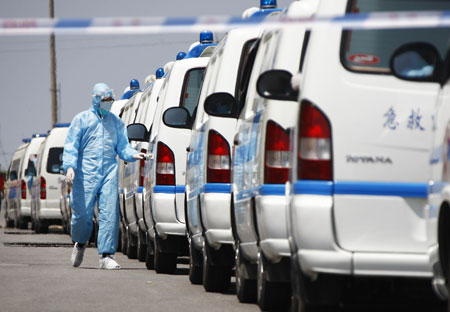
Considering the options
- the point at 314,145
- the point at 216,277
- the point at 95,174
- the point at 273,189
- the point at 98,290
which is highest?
the point at 314,145

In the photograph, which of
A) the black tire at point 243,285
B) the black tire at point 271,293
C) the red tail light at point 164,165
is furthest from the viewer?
the red tail light at point 164,165

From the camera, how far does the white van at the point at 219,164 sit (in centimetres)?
1069

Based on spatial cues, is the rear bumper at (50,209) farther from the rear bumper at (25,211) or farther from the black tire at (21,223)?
the black tire at (21,223)

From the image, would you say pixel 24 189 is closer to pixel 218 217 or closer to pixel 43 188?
pixel 43 188

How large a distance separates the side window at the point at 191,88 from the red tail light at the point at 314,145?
648cm

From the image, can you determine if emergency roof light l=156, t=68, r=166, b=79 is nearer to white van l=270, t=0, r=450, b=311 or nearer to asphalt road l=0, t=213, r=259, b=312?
asphalt road l=0, t=213, r=259, b=312

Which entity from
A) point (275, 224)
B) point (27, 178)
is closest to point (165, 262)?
point (275, 224)

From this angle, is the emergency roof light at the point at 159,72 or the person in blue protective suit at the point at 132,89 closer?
the emergency roof light at the point at 159,72

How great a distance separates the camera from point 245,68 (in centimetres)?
1071

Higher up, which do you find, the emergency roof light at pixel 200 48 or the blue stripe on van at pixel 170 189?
the emergency roof light at pixel 200 48

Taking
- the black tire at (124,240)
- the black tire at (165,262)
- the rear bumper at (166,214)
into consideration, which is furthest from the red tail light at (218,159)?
the black tire at (124,240)

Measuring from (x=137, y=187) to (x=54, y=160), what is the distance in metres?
13.5

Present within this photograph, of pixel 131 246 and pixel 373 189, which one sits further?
pixel 131 246

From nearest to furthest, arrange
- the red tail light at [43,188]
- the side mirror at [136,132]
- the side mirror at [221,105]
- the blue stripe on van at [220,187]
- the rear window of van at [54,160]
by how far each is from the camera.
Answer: the side mirror at [221,105], the blue stripe on van at [220,187], the side mirror at [136,132], the rear window of van at [54,160], the red tail light at [43,188]
